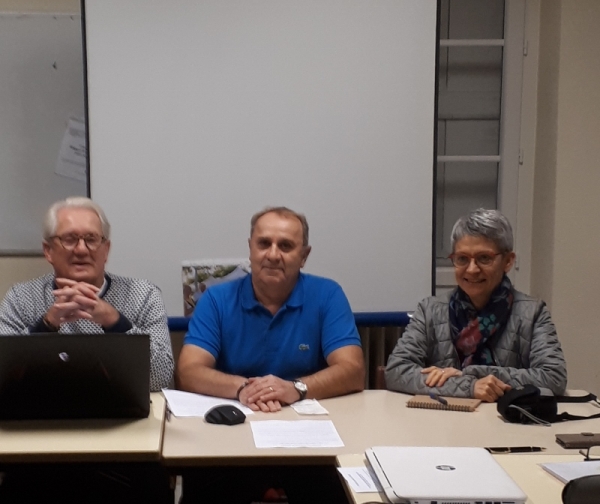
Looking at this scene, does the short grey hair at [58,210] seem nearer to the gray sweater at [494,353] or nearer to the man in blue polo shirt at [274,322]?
the man in blue polo shirt at [274,322]

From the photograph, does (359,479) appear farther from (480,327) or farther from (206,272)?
(206,272)

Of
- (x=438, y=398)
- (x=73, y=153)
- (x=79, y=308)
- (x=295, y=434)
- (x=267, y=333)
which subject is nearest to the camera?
(x=295, y=434)

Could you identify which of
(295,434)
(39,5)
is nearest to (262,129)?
(39,5)

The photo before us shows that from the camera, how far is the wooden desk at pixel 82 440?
142cm

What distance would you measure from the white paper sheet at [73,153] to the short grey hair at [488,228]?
162 centimetres

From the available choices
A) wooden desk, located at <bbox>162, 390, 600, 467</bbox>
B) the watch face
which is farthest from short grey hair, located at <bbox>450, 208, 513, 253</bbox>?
the watch face

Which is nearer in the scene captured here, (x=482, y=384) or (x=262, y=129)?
(x=482, y=384)

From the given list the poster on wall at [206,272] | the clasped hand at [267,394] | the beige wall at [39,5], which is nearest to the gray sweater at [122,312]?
the clasped hand at [267,394]

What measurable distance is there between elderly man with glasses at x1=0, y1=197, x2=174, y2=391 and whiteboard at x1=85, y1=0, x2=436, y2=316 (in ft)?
2.29

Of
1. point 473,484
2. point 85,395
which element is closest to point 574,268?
point 473,484

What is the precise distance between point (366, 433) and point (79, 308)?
81 centimetres

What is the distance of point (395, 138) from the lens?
2844mm

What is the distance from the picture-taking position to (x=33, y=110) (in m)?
2.90

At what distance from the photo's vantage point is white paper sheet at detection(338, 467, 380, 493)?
1303 mm
